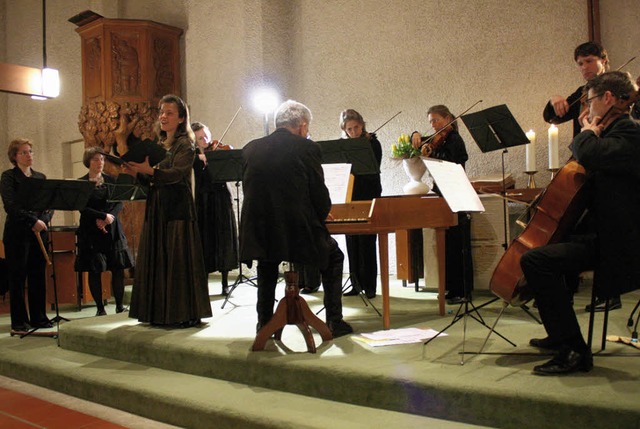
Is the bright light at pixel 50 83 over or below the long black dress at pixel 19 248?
over

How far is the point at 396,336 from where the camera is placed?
3.78 metres

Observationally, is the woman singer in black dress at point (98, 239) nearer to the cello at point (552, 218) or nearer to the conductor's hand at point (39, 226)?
the conductor's hand at point (39, 226)

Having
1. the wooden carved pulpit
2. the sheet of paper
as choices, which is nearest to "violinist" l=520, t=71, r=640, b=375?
the sheet of paper

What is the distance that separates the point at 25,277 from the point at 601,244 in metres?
4.57

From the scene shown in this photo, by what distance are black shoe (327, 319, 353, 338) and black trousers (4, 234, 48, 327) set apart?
2898 millimetres

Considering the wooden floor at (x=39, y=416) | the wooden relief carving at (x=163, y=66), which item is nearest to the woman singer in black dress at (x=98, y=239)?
the wooden floor at (x=39, y=416)

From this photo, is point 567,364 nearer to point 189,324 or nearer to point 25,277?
point 189,324

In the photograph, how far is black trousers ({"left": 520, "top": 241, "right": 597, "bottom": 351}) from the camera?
2.85 meters

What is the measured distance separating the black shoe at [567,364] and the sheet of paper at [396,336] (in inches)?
36.1

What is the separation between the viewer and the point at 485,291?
18.3 feet

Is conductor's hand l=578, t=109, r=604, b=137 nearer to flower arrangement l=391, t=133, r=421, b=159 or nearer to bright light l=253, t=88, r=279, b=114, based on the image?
flower arrangement l=391, t=133, r=421, b=159

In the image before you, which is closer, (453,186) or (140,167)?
(453,186)

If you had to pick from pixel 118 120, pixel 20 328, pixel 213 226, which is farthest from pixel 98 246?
pixel 118 120

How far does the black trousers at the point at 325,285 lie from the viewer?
3746 mm
